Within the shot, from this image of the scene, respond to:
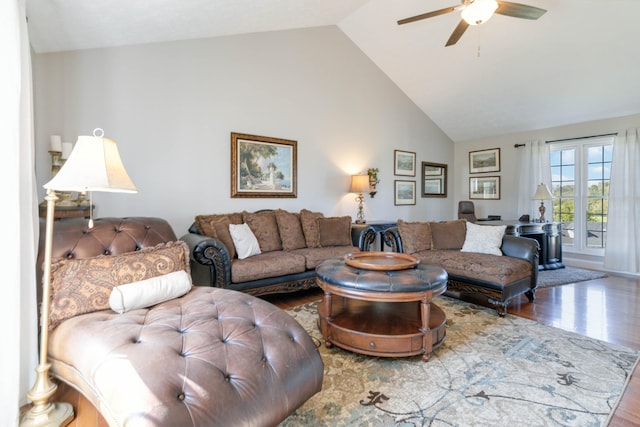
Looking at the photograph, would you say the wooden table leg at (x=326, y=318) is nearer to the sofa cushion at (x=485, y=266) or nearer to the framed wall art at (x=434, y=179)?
the sofa cushion at (x=485, y=266)

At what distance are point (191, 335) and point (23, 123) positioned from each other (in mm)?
1353

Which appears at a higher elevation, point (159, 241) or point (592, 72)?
point (592, 72)

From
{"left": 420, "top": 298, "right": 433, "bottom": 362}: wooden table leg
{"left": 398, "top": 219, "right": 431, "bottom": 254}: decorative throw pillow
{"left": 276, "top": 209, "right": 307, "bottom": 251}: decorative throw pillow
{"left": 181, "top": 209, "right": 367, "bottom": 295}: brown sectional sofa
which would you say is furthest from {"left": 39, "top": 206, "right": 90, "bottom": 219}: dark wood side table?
{"left": 398, "top": 219, "right": 431, "bottom": 254}: decorative throw pillow

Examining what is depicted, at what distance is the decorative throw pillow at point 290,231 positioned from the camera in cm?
379

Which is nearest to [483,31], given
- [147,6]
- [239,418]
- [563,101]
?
[563,101]

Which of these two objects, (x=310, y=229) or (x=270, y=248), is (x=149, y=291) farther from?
(x=310, y=229)

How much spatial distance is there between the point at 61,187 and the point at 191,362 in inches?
39.0

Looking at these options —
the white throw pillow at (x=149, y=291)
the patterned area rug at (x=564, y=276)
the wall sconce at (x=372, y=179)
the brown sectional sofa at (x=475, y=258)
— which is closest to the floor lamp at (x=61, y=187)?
the white throw pillow at (x=149, y=291)

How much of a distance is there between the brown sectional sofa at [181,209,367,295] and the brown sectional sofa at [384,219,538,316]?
0.70 metres

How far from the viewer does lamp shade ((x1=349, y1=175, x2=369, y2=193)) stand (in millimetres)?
4859

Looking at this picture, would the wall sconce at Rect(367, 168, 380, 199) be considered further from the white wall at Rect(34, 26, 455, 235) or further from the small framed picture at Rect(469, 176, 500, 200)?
the small framed picture at Rect(469, 176, 500, 200)

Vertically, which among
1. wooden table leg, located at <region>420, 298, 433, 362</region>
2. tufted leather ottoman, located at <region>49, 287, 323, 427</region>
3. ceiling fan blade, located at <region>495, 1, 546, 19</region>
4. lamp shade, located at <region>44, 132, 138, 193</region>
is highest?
ceiling fan blade, located at <region>495, 1, 546, 19</region>

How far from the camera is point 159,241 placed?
7.46ft

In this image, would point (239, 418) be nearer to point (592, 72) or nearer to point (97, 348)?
point (97, 348)
